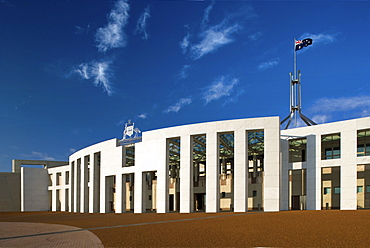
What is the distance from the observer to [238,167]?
36.8 meters

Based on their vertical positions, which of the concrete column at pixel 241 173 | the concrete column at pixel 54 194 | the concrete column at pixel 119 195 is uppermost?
the concrete column at pixel 241 173

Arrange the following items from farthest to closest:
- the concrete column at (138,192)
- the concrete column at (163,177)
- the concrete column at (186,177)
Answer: the concrete column at (138,192)
the concrete column at (163,177)
the concrete column at (186,177)

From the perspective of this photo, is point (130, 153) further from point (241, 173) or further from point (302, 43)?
point (302, 43)

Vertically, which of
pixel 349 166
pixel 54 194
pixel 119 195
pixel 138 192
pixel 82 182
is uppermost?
pixel 349 166

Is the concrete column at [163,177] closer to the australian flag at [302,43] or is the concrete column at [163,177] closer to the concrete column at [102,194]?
the concrete column at [102,194]

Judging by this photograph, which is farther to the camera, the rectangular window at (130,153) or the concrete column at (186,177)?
the rectangular window at (130,153)

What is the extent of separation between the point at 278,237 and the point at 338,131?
Result: 87.4 feet

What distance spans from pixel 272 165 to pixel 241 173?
10.7 feet

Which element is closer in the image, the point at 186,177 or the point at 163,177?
the point at 186,177

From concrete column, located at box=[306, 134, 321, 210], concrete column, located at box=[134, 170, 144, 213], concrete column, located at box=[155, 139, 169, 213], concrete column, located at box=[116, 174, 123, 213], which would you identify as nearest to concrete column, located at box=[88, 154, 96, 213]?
concrete column, located at box=[116, 174, 123, 213]

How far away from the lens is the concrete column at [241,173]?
36.5m

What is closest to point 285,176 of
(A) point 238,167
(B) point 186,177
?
(A) point 238,167

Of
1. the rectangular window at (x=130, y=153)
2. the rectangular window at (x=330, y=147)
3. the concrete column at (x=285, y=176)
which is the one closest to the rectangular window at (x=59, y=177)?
the rectangular window at (x=130, y=153)

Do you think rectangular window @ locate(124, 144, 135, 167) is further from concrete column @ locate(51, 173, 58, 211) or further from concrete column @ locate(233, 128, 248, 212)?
concrete column @ locate(51, 173, 58, 211)
